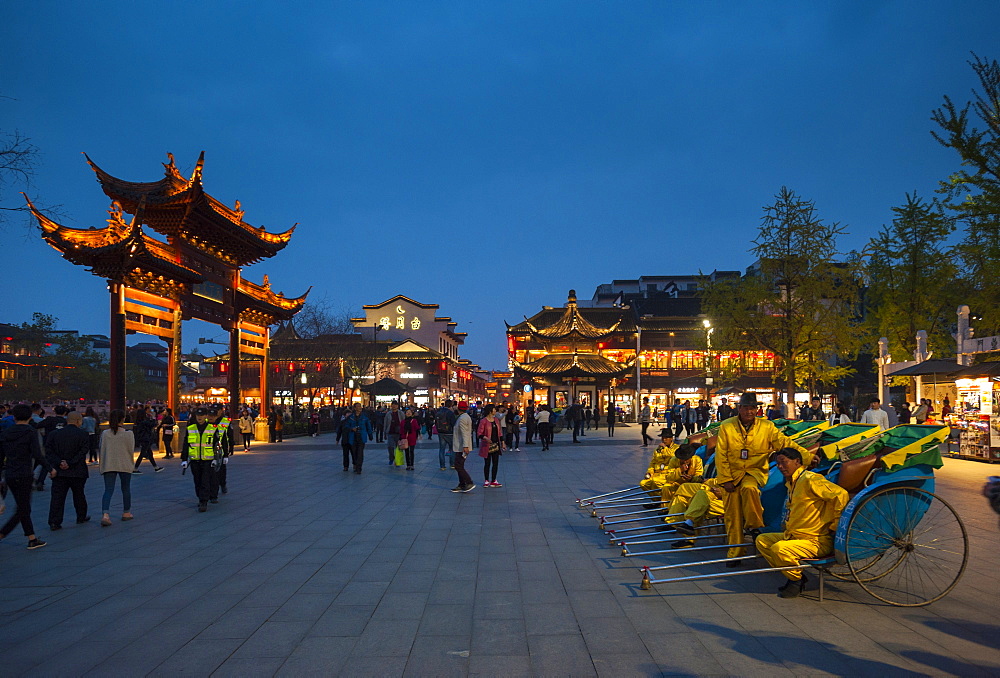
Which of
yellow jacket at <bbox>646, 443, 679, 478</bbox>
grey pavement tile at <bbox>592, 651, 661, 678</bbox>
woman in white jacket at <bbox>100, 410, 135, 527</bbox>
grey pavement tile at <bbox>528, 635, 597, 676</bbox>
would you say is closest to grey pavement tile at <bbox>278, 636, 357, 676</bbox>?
grey pavement tile at <bbox>528, 635, 597, 676</bbox>

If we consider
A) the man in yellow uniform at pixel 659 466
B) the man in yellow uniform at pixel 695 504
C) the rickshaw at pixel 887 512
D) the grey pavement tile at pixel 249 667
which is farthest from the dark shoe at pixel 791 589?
the grey pavement tile at pixel 249 667

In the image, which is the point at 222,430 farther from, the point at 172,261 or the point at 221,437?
the point at 172,261

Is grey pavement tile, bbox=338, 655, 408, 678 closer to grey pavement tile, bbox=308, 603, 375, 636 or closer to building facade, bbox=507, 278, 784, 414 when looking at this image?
grey pavement tile, bbox=308, 603, 375, 636

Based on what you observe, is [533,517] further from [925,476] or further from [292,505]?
[925,476]

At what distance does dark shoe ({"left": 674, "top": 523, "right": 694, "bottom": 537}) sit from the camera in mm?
7598

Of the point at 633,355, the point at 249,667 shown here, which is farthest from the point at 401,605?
the point at 633,355

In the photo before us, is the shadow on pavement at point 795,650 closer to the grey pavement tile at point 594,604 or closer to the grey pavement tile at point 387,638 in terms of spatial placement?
the grey pavement tile at point 594,604

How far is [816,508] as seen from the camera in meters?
5.41

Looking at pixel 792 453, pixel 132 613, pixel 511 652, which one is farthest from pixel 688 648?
pixel 132 613

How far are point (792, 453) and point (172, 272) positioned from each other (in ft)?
71.1

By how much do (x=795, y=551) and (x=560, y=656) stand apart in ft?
7.41

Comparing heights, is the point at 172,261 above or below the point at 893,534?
above

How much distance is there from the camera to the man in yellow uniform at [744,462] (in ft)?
20.6

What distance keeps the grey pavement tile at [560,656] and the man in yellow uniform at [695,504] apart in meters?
2.99
